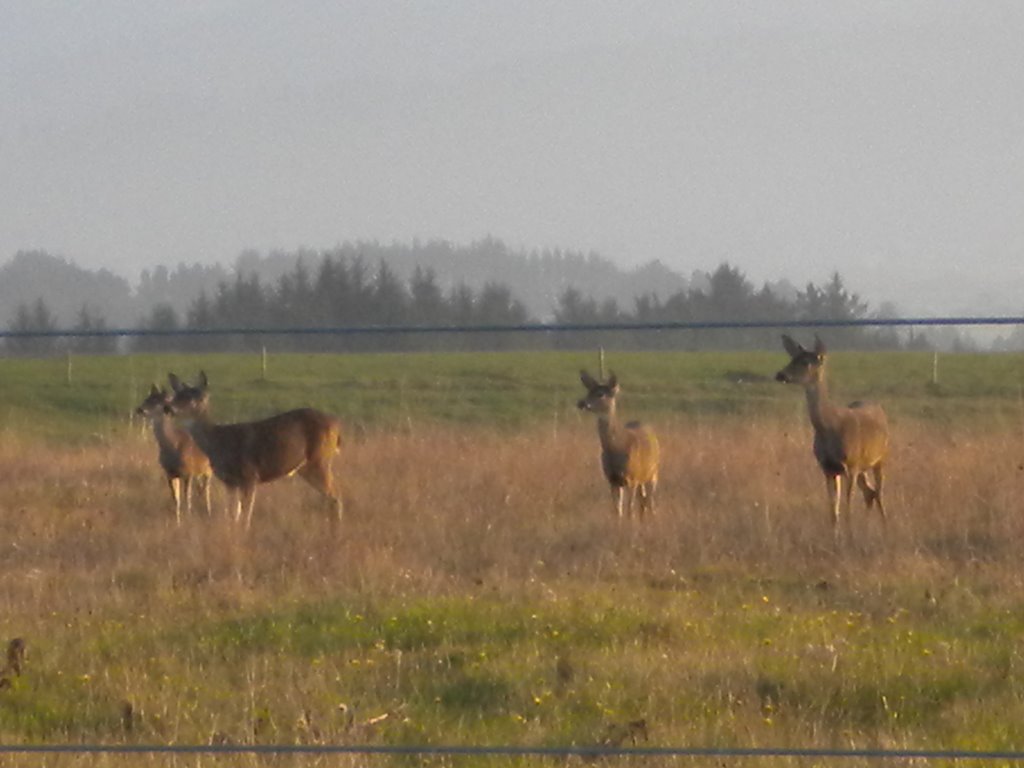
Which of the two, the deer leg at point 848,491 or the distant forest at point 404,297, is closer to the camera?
the deer leg at point 848,491

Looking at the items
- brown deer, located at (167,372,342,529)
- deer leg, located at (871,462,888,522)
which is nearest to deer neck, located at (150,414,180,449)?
brown deer, located at (167,372,342,529)

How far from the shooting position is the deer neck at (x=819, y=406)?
15.5 meters

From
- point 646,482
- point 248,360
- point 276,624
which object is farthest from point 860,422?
point 248,360

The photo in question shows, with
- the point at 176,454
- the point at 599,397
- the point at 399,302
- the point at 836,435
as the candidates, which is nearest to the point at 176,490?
the point at 176,454

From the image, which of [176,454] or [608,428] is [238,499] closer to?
[176,454]

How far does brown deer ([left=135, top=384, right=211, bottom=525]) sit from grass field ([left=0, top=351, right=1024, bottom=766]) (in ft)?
1.16

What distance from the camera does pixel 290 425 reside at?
54.9 ft

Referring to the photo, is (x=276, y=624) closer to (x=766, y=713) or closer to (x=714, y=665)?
(x=714, y=665)

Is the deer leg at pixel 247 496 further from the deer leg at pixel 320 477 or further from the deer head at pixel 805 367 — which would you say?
the deer head at pixel 805 367

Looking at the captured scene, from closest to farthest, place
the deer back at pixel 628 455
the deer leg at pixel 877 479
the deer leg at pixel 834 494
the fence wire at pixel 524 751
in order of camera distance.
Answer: the fence wire at pixel 524 751, the deer leg at pixel 834 494, the deer leg at pixel 877 479, the deer back at pixel 628 455

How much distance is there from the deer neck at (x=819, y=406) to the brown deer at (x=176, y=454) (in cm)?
578

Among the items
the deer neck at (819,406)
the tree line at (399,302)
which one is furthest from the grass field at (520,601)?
the tree line at (399,302)

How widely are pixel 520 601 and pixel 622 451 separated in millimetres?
5754

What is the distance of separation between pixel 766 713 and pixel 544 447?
10.5 meters
